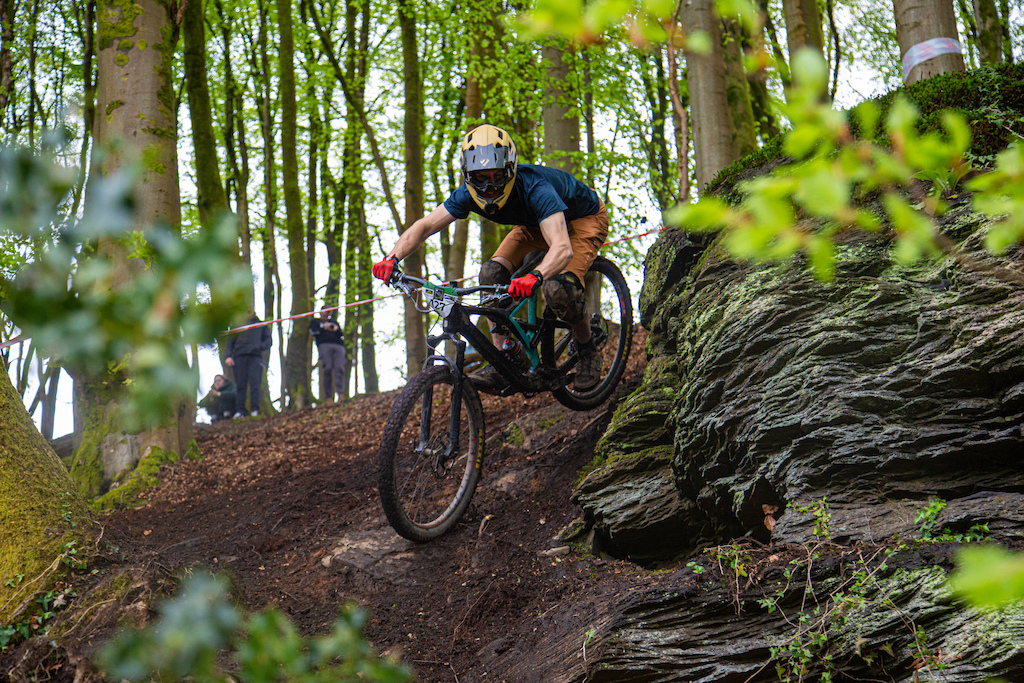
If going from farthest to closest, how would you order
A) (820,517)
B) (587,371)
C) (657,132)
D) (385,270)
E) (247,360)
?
(657,132)
(247,360)
(587,371)
(385,270)
(820,517)

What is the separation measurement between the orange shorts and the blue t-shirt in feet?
0.78

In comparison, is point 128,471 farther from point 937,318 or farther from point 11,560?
point 937,318

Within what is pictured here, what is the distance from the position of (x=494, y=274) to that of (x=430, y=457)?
1.44 metres

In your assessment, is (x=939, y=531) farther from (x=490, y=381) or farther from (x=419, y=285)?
(x=419, y=285)

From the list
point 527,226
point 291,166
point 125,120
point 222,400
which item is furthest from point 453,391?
point 222,400

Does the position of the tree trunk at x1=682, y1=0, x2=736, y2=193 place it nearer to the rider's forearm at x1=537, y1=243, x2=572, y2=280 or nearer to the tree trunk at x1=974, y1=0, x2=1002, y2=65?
the rider's forearm at x1=537, y1=243, x2=572, y2=280

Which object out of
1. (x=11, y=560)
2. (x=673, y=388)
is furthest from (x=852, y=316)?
(x=11, y=560)

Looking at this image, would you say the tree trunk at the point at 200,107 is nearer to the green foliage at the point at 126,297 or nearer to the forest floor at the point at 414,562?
the forest floor at the point at 414,562

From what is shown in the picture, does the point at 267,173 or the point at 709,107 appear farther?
the point at 267,173

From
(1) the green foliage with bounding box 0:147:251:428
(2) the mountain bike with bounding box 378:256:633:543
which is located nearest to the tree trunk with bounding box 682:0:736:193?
(2) the mountain bike with bounding box 378:256:633:543

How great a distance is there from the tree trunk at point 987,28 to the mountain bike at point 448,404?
9930 mm

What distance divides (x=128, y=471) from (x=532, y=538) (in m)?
5.26

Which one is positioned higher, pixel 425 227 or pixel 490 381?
pixel 425 227

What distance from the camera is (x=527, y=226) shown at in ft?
17.8
